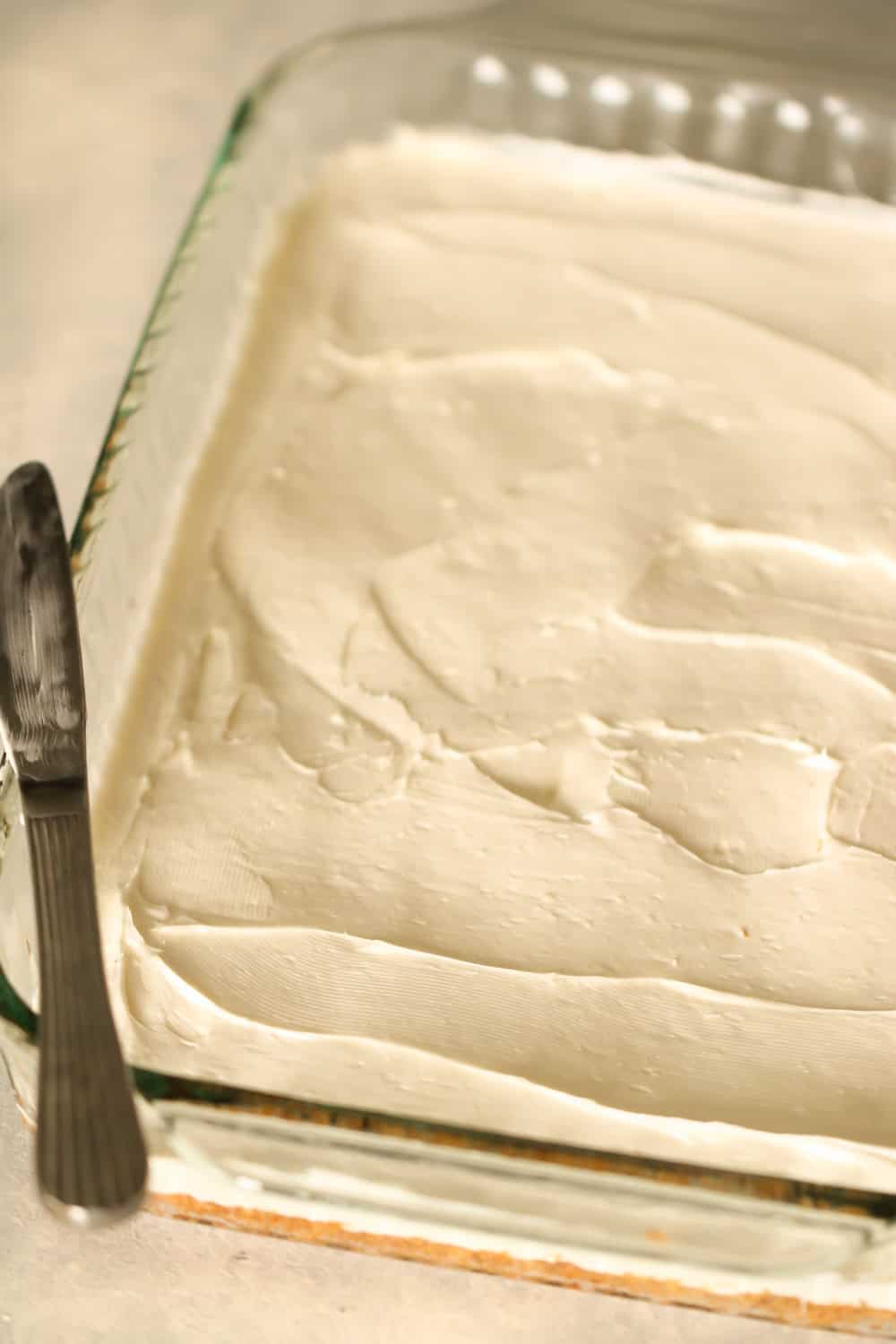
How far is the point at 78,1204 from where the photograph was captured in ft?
1.84

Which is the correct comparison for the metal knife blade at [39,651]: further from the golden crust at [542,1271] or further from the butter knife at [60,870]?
the golden crust at [542,1271]

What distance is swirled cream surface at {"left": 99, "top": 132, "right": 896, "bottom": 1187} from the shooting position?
2.47 ft

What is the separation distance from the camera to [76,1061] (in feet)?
1.99

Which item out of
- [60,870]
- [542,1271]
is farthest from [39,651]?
[542,1271]

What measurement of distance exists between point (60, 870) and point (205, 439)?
420 mm

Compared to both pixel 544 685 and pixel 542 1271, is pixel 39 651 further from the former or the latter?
pixel 542 1271

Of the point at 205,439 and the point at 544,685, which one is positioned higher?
the point at 205,439

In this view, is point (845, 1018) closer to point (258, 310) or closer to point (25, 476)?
point (25, 476)

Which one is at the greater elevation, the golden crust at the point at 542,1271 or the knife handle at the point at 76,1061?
the knife handle at the point at 76,1061

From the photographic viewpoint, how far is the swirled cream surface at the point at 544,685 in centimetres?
75

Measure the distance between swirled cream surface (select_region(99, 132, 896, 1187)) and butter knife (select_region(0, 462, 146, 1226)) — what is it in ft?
0.29

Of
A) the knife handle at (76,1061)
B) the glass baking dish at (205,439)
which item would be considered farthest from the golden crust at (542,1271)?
the knife handle at (76,1061)

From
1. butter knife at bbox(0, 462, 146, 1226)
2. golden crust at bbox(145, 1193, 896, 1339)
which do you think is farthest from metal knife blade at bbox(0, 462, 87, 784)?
golden crust at bbox(145, 1193, 896, 1339)

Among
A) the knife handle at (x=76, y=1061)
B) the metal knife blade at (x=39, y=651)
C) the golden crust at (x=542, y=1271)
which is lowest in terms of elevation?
the golden crust at (x=542, y=1271)
